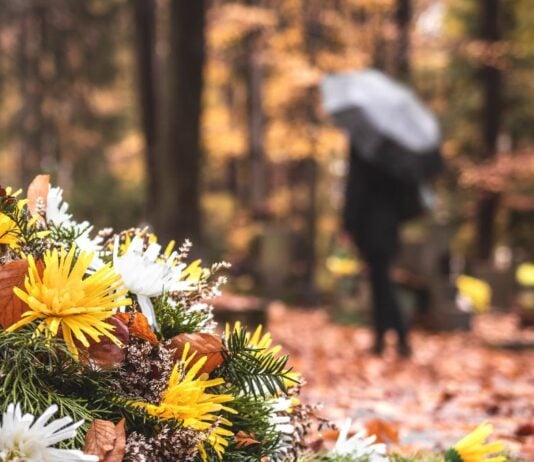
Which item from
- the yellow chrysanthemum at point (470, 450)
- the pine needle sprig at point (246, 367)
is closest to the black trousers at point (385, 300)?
the yellow chrysanthemum at point (470, 450)

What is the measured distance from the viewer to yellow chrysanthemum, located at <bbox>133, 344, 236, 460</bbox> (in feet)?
5.21

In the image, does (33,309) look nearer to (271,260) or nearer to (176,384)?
(176,384)

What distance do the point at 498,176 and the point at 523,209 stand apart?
3.63 metres

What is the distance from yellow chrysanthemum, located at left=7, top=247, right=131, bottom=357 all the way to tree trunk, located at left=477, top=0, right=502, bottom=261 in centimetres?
1670

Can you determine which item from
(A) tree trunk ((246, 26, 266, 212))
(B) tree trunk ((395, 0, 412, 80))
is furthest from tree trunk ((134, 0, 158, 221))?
(B) tree trunk ((395, 0, 412, 80))

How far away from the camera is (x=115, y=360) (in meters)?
1.58

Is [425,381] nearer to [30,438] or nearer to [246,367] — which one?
[246,367]

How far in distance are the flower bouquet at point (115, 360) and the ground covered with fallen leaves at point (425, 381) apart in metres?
1.13

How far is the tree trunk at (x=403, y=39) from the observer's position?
1733 centimetres

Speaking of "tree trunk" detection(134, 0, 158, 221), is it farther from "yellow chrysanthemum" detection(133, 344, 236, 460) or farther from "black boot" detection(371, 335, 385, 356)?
"yellow chrysanthemum" detection(133, 344, 236, 460)

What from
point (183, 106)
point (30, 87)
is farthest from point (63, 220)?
point (30, 87)

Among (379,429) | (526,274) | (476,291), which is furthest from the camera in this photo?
(526,274)

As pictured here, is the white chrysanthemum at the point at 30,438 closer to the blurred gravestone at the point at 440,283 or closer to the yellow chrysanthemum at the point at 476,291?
the blurred gravestone at the point at 440,283

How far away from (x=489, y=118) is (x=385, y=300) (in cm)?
1110
